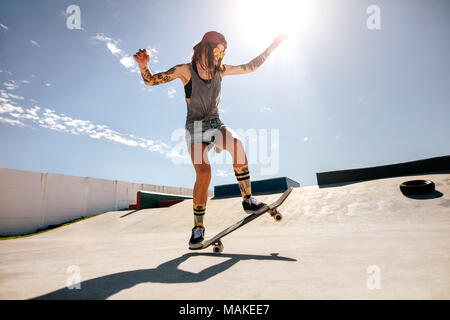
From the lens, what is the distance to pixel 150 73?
2.63m

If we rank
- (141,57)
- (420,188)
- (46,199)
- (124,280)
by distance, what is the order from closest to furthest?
1. (124,280)
2. (141,57)
3. (420,188)
4. (46,199)

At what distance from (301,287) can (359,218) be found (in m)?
5.72

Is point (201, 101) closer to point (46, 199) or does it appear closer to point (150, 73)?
point (150, 73)

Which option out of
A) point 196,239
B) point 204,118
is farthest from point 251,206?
point 204,118

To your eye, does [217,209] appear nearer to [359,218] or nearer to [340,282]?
[359,218]

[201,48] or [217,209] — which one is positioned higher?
[201,48]

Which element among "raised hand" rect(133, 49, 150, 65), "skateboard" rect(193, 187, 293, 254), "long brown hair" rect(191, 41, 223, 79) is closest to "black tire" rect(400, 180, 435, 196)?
"skateboard" rect(193, 187, 293, 254)

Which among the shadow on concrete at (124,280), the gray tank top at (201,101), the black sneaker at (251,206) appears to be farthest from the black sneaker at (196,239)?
the gray tank top at (201,101)

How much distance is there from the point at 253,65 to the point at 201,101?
1.08 metres

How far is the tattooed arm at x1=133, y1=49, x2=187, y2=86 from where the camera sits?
2578mm

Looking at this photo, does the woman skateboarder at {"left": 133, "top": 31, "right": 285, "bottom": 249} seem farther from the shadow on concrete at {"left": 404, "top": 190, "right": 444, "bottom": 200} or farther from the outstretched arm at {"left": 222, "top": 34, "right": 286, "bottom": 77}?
the shadow on concrete at {"left": 404, "top": 190, "right": 444, "bottom": 200}
